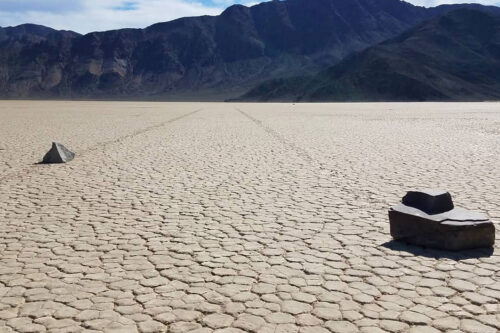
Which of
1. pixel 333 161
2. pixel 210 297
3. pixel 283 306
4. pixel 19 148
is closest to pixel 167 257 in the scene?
pixel 210 297

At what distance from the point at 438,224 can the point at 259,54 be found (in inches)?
5277

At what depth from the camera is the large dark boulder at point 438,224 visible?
183 inches

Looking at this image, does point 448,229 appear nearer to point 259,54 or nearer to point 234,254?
point 234,254

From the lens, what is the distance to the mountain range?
90000mm

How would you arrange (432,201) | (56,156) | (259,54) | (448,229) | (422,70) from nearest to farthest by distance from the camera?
(448,229) → (432,201) → (56,156) → (422,70) → (259,54)

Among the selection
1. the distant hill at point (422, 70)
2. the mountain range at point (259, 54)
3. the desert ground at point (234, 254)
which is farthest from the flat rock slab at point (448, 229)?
the mountain range at point (259, 54)

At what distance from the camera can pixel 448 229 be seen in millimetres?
4648

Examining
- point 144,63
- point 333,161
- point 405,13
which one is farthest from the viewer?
point 405,13

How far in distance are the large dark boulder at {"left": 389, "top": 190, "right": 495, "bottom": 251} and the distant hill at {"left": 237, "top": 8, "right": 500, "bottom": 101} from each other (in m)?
73.8

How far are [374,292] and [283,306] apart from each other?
76cm

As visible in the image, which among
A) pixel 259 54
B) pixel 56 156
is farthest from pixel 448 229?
pixel 259 54

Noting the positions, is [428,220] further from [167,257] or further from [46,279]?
[46,279]

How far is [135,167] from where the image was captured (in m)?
10.2

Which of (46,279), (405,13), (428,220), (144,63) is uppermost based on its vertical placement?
(405,13)
